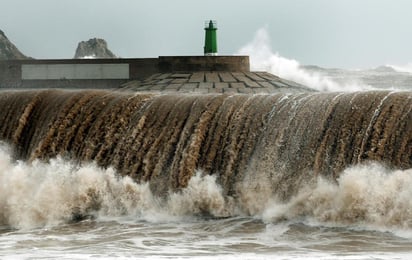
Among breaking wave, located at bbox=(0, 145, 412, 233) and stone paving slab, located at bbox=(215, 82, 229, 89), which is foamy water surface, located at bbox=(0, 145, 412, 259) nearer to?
breaking wave, located at bbox=(0, 145, 412, 233)

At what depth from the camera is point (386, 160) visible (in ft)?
47.4

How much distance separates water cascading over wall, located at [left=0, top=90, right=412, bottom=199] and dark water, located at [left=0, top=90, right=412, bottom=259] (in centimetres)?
2

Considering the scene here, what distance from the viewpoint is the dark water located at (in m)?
13.7

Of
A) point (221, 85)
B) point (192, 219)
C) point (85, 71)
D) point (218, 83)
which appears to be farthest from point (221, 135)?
point (85, 71)

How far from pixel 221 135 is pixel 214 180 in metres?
0.92

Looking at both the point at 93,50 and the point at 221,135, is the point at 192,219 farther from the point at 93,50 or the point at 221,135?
the point at 93,50

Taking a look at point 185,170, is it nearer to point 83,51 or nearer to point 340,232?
point 340,232

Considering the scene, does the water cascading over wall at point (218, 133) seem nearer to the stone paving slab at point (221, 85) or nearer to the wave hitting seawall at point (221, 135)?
Result: the wave hitting seawall at point (221, 135)

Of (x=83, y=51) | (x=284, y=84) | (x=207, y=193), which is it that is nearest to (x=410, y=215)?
(x=207, y=193)

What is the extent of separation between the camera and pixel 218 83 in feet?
85.8

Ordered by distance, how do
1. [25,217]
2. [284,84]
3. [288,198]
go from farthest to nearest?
[284,84], [25,217], [288,198]

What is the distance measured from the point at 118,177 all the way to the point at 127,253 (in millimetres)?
4284

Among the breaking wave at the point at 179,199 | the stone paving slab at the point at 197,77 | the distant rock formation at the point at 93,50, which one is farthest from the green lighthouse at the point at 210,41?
the distant rock formation at the point at 93,50

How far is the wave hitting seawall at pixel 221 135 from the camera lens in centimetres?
1498
